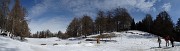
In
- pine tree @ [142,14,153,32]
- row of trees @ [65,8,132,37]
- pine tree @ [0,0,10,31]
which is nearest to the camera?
pine tree @ [0,0,10,31]

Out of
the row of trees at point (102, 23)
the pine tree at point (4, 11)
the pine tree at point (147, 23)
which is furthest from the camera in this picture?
the pine tree at point (147, 23)

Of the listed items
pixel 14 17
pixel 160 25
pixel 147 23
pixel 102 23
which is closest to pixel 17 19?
pixel 14 17

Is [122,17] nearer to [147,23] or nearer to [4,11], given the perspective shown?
[147,23]

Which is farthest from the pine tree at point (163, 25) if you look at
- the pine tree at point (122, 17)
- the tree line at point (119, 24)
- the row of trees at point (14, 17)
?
the row of trees at point (14, 17)

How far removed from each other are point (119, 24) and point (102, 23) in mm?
16544

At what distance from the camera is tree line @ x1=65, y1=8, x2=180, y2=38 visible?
11419cm

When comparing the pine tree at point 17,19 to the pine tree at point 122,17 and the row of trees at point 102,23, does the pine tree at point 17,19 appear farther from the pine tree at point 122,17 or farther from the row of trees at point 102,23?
the pine tree at point 122,17

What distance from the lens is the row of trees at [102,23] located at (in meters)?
113

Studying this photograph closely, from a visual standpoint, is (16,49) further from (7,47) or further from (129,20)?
(129,20)

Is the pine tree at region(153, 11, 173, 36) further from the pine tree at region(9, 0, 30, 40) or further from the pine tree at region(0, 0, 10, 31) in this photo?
the pine tree at region(0, 0, 10, 31)

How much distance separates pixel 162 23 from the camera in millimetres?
118312

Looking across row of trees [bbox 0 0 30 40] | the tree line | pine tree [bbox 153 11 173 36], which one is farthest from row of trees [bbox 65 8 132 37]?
row of trees [bbox 0 0 30 40]

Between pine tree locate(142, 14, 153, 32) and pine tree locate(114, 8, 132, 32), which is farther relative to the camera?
pine tree locate(142, 14, 153, 32)

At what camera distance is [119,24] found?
416 ft
